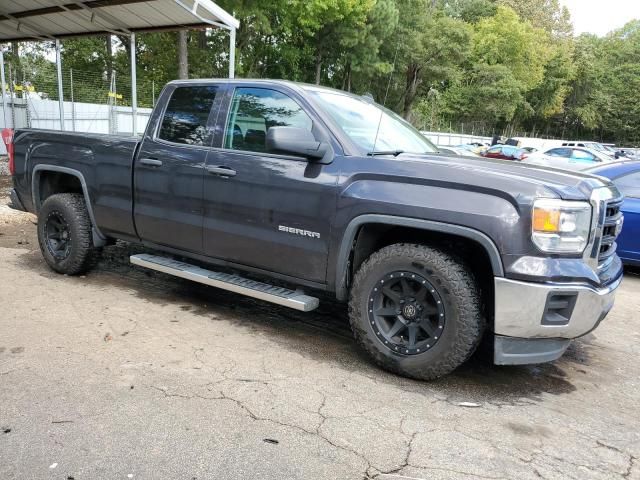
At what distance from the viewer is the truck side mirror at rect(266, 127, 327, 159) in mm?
3615

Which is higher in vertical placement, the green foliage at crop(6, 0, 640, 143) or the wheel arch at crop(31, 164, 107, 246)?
the green foliage at crop(6, 0, 640, 143)

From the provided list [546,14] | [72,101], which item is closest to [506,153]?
[72,101]

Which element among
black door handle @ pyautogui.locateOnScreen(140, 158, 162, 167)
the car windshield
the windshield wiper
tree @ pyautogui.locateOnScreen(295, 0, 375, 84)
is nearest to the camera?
the windshield wiper

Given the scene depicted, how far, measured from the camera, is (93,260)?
5496 millimetres

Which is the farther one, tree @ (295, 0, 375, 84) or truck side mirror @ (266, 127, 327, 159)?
tree @ (295, 0, 375, 84)

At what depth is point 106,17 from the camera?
37.1 feet

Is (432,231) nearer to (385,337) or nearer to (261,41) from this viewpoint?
(385,337)

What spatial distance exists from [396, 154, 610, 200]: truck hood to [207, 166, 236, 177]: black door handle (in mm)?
1304

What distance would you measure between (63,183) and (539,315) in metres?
4.84

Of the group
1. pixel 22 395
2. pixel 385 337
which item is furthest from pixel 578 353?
pixel 22 395

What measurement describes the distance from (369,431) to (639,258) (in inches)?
208

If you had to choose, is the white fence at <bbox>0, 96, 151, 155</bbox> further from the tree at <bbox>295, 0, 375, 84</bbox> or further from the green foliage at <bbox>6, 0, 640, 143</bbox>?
the tree at <bbox>295, 0, 375, 84</bbox>

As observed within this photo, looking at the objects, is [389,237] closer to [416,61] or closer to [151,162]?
[151,162]

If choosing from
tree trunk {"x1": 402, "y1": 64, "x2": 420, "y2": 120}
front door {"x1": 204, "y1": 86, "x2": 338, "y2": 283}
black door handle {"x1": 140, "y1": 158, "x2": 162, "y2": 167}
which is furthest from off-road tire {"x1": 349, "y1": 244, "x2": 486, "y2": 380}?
tree trunk {"x1": 402, "y1": 64, "x2": 420, "y2": 120}
